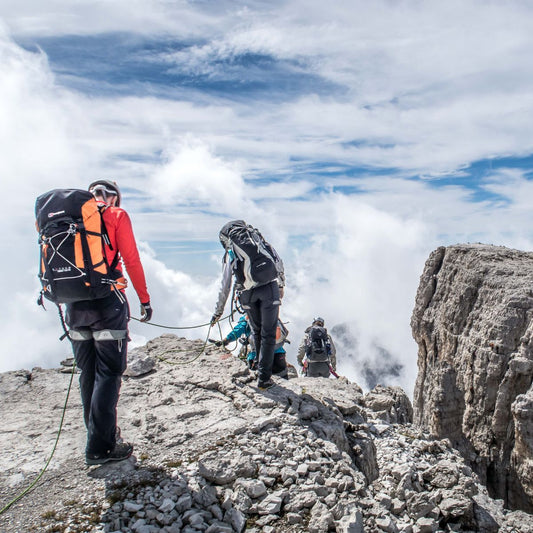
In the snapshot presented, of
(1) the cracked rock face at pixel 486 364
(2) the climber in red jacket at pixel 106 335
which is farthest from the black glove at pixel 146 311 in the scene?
(1) the cracked rock face at pixel 486 364

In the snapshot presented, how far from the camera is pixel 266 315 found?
7.80 meters

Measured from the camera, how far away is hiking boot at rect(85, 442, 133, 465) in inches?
220

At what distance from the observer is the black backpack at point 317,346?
14.6m

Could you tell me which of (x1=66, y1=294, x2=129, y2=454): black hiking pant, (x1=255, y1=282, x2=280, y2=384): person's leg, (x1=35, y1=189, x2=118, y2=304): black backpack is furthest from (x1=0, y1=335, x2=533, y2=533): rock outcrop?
(x1=35, y1=189, x2=118, y2=304): black backpack

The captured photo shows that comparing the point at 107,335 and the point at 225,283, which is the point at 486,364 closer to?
the point at 225,283

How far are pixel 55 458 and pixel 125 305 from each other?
2488 mm

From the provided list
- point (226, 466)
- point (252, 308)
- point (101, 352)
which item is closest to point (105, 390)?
point (101, 352)

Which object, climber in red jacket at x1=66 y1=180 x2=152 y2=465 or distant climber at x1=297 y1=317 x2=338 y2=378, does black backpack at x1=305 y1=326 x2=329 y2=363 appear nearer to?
distant climber at x1=297 y1=317 x2=338 y2=378

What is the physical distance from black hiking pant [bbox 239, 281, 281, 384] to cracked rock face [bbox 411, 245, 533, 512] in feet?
29.7

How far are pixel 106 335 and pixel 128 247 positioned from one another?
3.78 ft

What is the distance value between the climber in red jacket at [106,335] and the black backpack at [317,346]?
9.54 meters

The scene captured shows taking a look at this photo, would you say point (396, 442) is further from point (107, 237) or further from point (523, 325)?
point (523, 325)

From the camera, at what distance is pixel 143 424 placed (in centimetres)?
702

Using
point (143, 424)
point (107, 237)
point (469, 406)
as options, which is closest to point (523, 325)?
point (469, 406)
